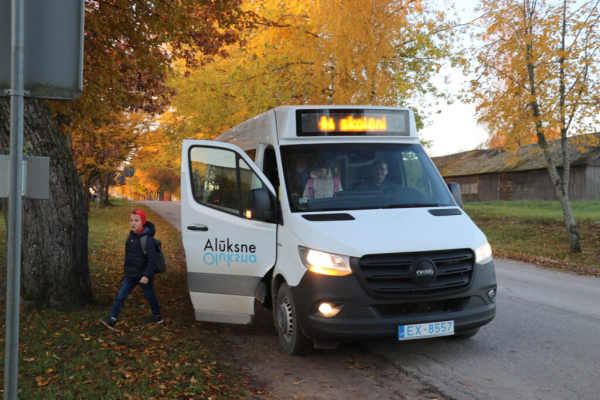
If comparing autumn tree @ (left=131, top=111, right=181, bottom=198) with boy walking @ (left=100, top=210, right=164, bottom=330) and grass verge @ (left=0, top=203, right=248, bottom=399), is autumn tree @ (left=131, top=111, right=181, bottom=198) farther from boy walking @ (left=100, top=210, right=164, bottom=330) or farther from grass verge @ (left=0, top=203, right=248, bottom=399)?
boy walking @ (left=100, top=210, right=164, bottom=330)

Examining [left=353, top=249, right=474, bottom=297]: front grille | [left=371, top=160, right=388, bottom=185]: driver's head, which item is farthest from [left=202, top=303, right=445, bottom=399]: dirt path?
[left=371, top=160, right=388, bottom=185]: driver's head

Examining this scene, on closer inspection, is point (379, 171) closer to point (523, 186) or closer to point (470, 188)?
point (523, 186)

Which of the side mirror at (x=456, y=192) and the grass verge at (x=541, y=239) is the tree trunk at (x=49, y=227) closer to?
the side mirror at (x=456, y=192)

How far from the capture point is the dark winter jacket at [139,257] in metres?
6.62

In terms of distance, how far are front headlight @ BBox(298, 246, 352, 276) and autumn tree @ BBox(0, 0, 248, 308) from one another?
12.3ft

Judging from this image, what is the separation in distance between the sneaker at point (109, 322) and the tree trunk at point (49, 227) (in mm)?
961

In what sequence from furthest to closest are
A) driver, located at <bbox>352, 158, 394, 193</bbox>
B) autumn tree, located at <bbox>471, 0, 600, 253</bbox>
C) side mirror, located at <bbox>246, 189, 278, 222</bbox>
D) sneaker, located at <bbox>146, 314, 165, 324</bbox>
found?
autumn tree, located at <bbox>471, 0, 600, 253</bbox> < sneaker, located at <bbox>146, 314, 165, 324</bbox> < driver, located at <bbox>352, 158, 394, 193</bbox> < side mirror, located at <bbox>246, 189, 278, 222</bbox>

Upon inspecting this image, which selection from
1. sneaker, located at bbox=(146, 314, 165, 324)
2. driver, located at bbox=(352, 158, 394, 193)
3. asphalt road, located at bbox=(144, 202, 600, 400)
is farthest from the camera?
sneaker, located at bbox=(146, 314, 165, 324)

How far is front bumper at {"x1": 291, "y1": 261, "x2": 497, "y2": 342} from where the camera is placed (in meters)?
4.95

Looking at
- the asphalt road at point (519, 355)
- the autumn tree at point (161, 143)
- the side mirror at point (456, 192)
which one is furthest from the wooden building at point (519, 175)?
the side mirror at point (456, 192)

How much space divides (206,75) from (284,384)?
15.7m

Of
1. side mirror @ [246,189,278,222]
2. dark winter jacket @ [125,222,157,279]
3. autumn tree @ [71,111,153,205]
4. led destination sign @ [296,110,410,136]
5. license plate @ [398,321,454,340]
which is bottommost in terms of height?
license plate @ [398,321,454,340]

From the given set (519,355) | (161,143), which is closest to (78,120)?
(519,355)

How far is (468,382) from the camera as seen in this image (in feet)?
15.7
